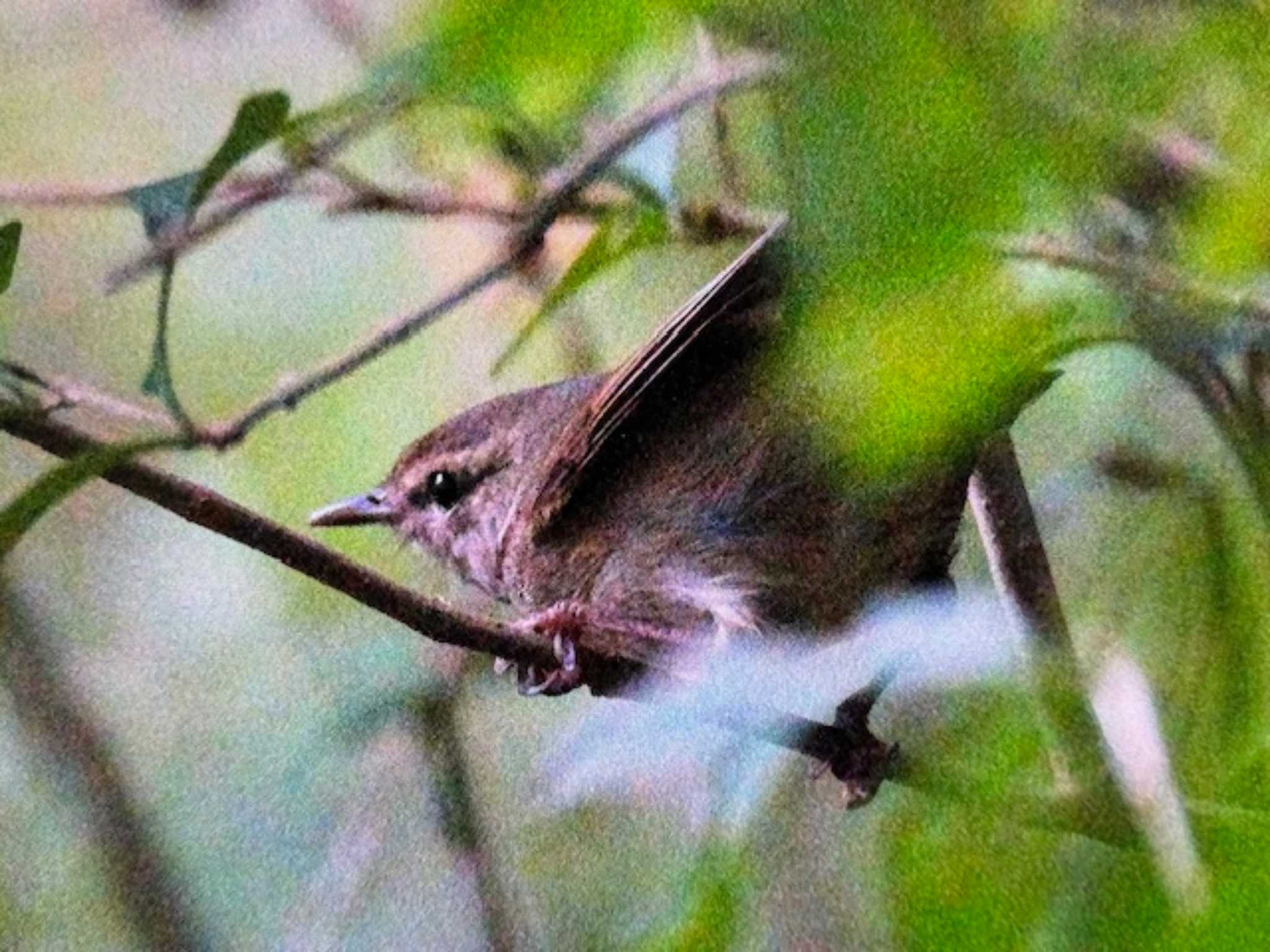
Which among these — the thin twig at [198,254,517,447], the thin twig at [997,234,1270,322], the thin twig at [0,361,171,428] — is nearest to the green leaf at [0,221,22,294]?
the thin twig at [0,361,171,428]

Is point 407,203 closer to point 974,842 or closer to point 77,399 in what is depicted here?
point 77,399

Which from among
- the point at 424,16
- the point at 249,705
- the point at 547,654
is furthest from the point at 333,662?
the point at 424,16

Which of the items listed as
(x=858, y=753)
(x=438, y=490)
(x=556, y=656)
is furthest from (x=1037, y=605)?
(x=438, y=490)

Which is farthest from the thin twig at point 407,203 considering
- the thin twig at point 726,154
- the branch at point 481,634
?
the branch at point 481,634

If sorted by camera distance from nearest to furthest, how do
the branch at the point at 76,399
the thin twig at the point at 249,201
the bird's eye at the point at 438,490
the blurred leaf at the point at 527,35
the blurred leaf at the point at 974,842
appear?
the blurred leaf at the point at 527,35 < the blurred leaf at the point at 974,842 < the branch at the point at 76,399 < the thin twig at the point at 249,201 < the bird's eye at the point at 438,490

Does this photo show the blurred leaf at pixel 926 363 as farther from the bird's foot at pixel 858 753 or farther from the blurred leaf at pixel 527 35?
the bird's foot at pixel 858 753
